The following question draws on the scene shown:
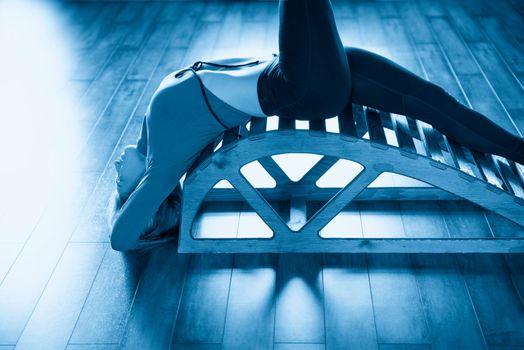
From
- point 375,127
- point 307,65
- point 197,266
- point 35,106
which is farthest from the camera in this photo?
point 35,106

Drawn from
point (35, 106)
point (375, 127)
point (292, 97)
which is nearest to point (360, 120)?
point (375, 127)

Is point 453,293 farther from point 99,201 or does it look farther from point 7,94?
point 7,94

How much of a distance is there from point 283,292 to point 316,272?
5.7 inches

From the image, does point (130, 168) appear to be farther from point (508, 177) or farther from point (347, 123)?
point (508, 177)

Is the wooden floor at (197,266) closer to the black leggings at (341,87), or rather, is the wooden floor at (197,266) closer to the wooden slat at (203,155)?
the wooden slat at (203,155)

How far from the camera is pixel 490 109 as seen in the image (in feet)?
7.55

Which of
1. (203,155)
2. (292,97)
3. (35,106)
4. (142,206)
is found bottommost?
(35,106)

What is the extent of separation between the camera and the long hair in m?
1.70

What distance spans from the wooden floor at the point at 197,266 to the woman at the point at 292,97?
13.6 inches

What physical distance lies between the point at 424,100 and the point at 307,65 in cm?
40

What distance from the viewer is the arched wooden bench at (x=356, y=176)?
1420 millimetres

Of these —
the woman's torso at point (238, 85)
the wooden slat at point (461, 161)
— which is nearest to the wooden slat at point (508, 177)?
the wooden slat at point (461, 161)

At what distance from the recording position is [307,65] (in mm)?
1323

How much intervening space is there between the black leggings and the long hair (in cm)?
57
